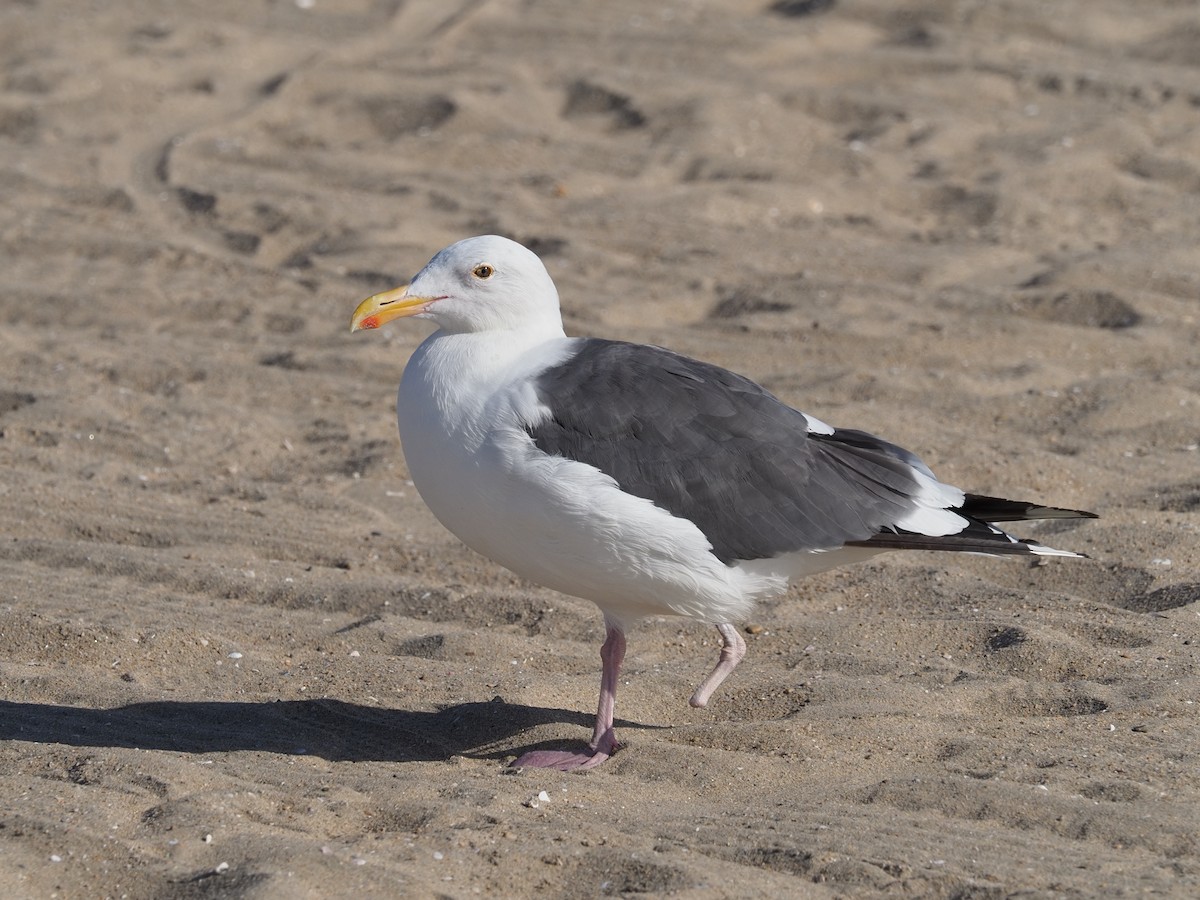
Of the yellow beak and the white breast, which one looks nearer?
the white breast

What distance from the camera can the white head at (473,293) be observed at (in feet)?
16.5

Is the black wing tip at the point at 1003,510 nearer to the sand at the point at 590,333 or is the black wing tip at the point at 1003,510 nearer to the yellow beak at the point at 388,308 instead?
the sand at the point at 590,333

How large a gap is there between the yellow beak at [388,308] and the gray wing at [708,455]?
48cm

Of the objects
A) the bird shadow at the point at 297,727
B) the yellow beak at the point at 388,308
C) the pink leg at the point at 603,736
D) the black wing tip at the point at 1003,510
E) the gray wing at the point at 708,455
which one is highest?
the yellow beak at the point at 388,308

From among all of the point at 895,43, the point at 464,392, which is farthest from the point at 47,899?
the point at 895,43

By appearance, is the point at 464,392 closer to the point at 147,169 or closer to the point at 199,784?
the point at 199,784

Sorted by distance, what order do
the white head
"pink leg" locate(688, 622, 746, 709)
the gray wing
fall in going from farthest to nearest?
"pink leg" locate(688, 622, 746, 709), the white head, the gray wing

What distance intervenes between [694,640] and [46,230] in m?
5.84

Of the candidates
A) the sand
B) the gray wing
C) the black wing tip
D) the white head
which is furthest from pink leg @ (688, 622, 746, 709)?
the white head

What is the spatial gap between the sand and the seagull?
1.71 feet

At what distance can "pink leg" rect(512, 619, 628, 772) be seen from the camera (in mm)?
4820

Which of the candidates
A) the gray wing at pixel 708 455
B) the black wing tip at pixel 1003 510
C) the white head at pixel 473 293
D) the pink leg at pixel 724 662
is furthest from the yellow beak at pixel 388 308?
the black wing tip at pixel 1003 510

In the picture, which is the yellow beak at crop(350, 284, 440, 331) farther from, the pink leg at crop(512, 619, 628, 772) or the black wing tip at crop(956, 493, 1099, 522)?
the black wing tip at crop(956, 493, 1099, 522)

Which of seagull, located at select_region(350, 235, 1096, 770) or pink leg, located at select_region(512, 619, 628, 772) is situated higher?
seagull, located at select_region(350, 235, 1096, 770)
